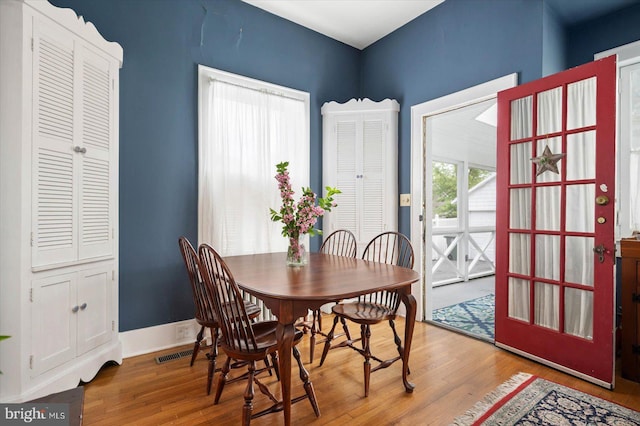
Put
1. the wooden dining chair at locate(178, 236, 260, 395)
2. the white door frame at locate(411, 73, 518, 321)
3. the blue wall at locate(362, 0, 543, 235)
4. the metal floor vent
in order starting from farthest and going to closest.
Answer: the white door frame at locate(411, 73, 518, 321) → the blue wall at locate(362, 0, 543, 235) → the metal floor vent → the wooden dining chair at locate(178, 236, 260, 395)

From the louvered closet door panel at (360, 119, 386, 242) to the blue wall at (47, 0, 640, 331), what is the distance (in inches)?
24.5

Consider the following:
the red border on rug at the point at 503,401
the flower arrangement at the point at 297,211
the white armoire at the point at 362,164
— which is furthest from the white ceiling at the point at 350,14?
the red border on rug at the point at 503,401

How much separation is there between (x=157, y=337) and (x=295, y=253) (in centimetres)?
145

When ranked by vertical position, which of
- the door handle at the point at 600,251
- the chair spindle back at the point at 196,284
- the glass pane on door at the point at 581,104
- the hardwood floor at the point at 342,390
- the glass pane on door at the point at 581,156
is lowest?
the hardwood floor at the point at 342,390

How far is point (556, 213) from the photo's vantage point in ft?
7.79

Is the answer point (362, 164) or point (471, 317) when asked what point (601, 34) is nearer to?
point (362, 164)

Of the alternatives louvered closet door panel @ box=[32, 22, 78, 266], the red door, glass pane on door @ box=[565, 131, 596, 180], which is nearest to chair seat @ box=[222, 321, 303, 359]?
louvered closet door panel @ box=[32, 22, 78, 266]

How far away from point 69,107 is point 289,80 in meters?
2.05

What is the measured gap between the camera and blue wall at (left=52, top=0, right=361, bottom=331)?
2.60m

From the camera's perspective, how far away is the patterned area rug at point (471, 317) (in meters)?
3.15

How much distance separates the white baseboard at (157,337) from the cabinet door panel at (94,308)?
277mm

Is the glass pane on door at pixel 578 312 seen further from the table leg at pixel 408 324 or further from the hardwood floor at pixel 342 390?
the table leg at pixel 408 324

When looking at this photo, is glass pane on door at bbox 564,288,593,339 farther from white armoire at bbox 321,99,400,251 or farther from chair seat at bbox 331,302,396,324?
white armoire at bbox 321,99,400,251

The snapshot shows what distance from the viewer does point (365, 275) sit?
199cm
